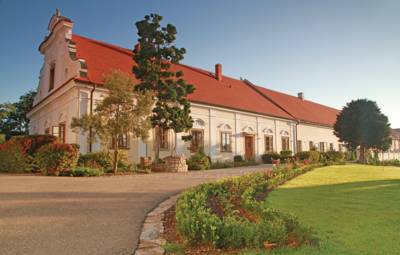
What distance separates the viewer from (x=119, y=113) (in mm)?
14344

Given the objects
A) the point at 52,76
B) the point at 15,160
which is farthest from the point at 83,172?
the point at 52,76

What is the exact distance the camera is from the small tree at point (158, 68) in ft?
A: 54.9

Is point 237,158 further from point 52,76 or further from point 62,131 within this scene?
point 52,76

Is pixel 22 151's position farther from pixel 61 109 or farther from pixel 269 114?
pixel 269 114

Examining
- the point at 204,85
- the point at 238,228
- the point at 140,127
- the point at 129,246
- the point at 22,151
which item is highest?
the point at 204,85

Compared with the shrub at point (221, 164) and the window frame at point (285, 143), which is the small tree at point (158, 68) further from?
the window frame at point (285, 143)

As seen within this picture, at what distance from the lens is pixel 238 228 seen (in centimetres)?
357

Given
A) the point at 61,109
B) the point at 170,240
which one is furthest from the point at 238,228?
the point at 61,109

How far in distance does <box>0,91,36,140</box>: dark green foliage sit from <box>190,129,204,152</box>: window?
914 inches

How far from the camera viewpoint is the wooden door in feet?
84.1

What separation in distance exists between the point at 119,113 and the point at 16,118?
30004 mm

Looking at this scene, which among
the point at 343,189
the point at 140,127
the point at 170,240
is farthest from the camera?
the point at 140,127

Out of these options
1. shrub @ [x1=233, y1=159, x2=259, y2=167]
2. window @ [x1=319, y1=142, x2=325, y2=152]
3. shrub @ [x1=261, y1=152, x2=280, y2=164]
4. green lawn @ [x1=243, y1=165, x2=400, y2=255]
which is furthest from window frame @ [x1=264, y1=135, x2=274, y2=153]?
green lawn @ [x1=243, y1=165, x2=400, y2=255]

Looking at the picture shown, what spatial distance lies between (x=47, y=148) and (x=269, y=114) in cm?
1951
